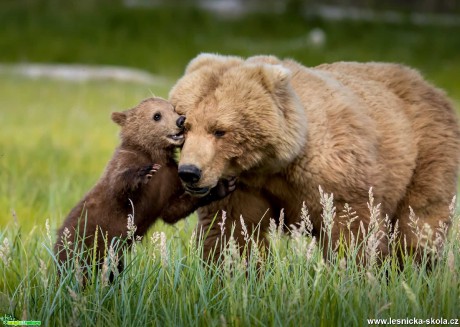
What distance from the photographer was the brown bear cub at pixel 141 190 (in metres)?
4.66

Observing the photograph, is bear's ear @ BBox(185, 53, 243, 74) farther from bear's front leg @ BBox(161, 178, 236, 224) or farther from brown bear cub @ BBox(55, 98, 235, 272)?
bear's front leg @ BBox(161, 178, 236, 224)

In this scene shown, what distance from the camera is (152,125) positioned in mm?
4848

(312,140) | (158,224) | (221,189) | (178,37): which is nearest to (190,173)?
(221,189)

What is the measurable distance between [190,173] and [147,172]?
56 cm

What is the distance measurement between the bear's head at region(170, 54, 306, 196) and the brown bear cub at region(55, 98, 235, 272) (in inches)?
5.4

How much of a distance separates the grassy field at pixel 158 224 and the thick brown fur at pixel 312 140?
0.93 ft

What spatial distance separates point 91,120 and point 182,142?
34.5ft

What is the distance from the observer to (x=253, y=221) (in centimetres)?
489

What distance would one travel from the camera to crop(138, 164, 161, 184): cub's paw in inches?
183

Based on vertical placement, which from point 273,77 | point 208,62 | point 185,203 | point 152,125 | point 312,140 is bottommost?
point 185,203

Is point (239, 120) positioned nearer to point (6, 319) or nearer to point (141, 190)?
point (141, 190)

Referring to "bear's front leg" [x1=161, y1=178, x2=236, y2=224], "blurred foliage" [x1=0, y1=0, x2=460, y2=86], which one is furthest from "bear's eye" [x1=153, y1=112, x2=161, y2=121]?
"blurred foliage" [x1=0, y1=0, x2=460, y2=86]

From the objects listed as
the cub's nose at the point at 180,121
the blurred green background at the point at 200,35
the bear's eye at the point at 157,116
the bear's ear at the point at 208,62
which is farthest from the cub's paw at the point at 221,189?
the blurred green background at the point at 200,35

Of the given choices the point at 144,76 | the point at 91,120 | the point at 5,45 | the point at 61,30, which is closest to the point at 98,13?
the point at 61,30
